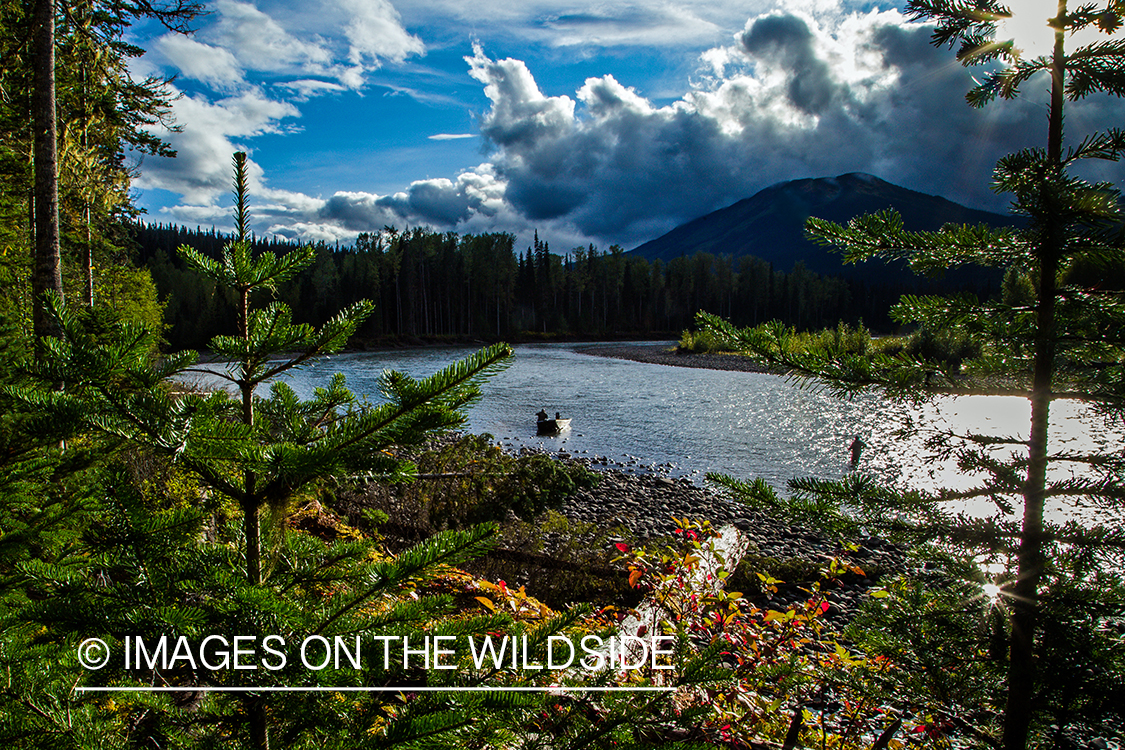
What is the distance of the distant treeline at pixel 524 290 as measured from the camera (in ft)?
236

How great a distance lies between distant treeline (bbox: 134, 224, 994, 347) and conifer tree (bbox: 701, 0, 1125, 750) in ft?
212

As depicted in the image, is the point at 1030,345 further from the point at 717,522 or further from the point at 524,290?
the point at 524,290

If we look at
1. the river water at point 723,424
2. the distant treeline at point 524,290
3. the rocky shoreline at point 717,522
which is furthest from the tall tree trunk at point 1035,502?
the distant treeline at point 524,290

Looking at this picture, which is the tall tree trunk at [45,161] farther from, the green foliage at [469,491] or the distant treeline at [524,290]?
the distant treeline at [524,290]

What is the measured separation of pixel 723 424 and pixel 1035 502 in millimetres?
17169

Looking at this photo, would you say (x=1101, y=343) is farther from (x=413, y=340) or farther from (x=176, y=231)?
(x=176, y=231)

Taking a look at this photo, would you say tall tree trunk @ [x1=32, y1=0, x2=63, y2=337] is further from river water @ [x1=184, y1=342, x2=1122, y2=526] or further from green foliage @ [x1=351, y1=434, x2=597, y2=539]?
green foliage @ [x1=351, y1=434, x2=597, y2=539]

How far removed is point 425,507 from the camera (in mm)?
7918

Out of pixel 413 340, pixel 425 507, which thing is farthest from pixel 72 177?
pixel 413 340

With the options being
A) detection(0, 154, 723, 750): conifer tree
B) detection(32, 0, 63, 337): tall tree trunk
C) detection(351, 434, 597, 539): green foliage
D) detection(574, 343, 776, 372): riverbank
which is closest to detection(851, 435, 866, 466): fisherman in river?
detection(351, 434, 597, 539): green foliage

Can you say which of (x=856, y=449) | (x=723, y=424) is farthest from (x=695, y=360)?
(x=856, y=449)

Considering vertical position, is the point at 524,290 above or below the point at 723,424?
above

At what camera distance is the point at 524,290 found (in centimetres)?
8738

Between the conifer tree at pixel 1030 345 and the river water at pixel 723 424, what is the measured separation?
5807mm
